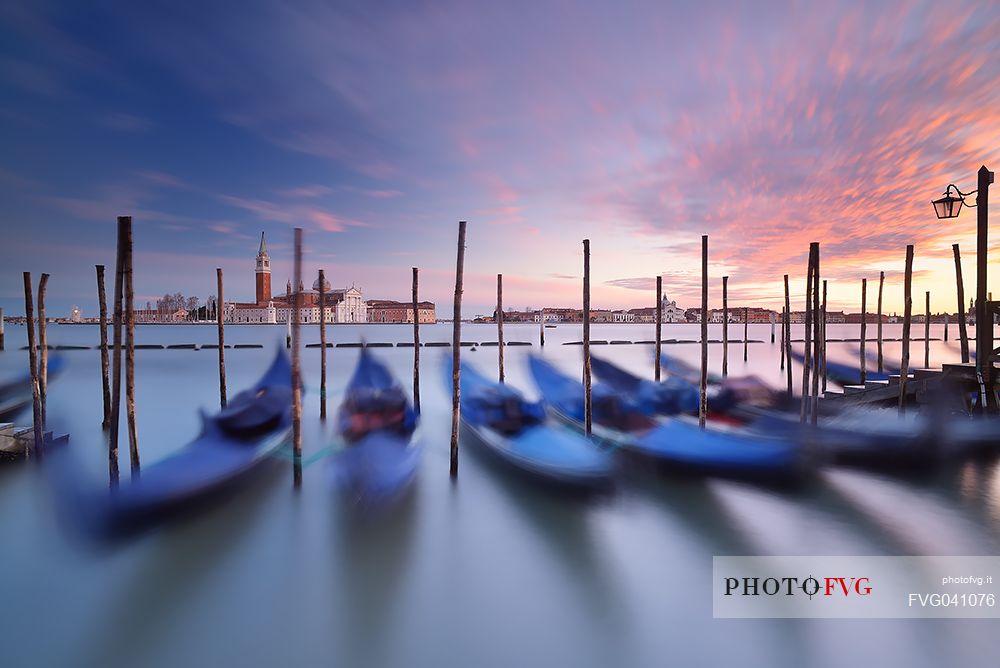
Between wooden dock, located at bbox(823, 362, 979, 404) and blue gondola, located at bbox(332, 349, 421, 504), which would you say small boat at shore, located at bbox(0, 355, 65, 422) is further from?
wooden dock, located at bbox(823, 362, 979, 404)

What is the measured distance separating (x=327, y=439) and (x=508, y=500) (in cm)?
430

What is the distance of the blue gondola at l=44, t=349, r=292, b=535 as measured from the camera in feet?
12.9

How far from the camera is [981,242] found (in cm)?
611

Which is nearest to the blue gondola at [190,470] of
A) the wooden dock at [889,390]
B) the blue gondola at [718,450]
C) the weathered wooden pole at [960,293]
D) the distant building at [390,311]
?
the blue gondola at [718,450]

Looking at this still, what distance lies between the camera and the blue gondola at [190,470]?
3928mm

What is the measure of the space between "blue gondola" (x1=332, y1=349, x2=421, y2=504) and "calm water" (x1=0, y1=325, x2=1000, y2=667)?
34 centimetres

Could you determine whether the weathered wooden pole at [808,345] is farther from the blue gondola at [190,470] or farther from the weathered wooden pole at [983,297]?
the blue gondola at [190,470]

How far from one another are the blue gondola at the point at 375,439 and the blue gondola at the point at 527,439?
40.7 inches

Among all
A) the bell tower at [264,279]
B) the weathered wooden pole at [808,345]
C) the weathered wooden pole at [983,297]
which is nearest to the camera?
the weathered wooden pole at [983,297]

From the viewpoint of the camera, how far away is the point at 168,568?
4184 millimetres

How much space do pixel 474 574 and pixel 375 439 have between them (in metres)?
2.26

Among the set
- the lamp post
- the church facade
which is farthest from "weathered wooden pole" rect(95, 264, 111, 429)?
the church facade

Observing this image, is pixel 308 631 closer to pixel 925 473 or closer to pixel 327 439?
pixel 327 439

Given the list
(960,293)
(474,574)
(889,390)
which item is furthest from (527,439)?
(960,293)
